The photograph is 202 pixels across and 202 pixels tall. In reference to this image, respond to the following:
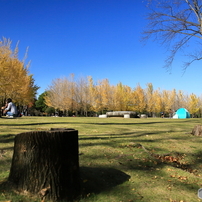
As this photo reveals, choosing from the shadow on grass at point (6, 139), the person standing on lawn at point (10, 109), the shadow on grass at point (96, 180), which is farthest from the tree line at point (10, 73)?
the shadow on grass at point (96, 180)

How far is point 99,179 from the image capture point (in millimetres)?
3312

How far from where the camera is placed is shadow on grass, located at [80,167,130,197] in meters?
3.01

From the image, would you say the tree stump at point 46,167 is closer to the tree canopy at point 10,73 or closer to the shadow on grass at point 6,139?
the shadow on grass at point 6,139

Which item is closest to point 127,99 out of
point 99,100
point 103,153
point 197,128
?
point 99,100

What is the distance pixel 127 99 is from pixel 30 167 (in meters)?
43.1

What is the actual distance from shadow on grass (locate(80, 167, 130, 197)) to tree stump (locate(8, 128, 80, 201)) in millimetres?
252

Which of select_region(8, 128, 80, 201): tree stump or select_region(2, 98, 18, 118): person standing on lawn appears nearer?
select_region(8, 128, 80, 201): tree stump

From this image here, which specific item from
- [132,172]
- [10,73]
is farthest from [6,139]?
[10,73]

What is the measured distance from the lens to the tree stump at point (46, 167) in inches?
105

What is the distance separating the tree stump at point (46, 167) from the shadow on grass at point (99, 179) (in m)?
0.25

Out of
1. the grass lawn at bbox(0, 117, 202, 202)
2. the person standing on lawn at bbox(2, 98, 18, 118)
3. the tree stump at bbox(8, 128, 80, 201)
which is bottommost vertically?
the grass lawn at bbox(0, 117, 202, 202)

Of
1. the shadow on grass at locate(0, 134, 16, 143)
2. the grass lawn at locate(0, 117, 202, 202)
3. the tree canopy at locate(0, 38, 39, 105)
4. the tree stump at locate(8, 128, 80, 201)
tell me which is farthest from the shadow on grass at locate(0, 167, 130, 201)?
the tree canopy at locate(0, 38, 39, 105)

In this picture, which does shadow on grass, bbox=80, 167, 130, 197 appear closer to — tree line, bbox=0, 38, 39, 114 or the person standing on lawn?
the person standing on lawn

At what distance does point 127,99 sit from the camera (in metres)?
45.2
